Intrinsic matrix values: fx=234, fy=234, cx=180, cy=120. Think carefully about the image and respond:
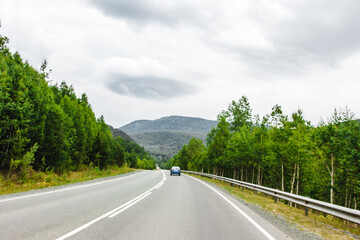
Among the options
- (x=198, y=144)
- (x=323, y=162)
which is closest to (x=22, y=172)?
(x=323, y=162)

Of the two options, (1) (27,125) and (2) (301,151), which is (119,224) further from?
(2) (301,151)

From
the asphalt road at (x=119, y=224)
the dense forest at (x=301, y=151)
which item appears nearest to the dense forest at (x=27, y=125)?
the asphalt road at (x=119, y=224)

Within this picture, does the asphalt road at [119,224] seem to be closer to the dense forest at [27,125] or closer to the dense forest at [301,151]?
Result: the dense forest at [27,125]

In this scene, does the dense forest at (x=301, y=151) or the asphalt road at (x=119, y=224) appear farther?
the dense forest at (x=301, y=151)

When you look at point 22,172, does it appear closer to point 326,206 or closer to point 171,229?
point 171,229

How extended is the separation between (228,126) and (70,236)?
4464 centimetres

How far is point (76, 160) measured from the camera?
3095cm

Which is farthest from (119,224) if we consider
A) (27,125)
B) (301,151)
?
(301,151)

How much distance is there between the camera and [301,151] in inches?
939

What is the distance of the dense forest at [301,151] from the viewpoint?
1950cm

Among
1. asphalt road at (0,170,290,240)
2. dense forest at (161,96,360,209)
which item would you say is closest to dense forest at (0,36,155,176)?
asphalt road at (0,170,290,240)

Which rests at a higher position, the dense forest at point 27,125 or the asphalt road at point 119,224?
the dense forest at point 27,125

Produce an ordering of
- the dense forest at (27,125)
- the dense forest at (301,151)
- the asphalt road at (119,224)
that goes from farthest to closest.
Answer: the dense forest at (301,151), the dense forest at (27,125), the asphalt road at (119,224)

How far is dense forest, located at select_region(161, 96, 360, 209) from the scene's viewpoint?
19500 mm
